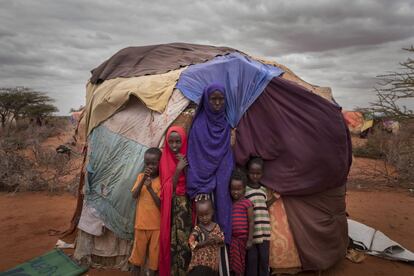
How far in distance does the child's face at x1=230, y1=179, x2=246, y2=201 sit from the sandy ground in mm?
1703

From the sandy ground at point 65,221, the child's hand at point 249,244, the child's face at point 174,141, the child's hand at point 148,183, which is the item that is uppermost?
the child's face at point 174,141

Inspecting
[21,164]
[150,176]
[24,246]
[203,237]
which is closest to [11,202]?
[21,164]

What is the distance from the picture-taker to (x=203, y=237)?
301 cm

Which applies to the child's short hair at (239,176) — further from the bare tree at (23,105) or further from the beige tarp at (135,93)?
the bare tree at (23,105)

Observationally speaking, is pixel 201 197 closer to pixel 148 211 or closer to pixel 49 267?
pixel 148 211

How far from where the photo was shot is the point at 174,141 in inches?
128

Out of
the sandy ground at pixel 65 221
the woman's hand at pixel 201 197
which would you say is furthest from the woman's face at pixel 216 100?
the sandy ground at pixel 65 221

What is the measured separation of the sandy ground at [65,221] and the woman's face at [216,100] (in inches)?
92.1


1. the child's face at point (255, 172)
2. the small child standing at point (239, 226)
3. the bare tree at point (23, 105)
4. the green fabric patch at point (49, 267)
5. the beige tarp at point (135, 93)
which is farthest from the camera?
the bare tree at point (23, 105)

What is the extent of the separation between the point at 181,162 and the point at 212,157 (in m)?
0.32

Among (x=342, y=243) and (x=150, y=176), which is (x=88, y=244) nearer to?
(x=150, y=176)

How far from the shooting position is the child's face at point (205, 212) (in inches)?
120

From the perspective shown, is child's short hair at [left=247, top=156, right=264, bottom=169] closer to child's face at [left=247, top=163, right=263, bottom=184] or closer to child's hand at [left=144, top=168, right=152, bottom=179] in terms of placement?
child's face at [left=247, top=163, right=263, bottom=184]

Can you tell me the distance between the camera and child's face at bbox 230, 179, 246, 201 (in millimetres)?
3275
